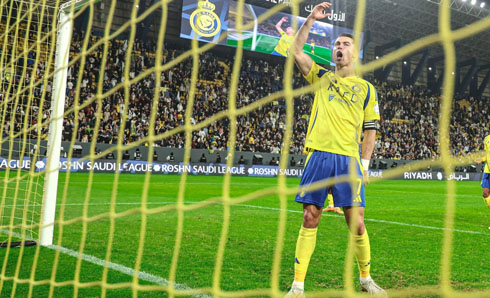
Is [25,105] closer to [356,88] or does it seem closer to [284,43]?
[284,43]

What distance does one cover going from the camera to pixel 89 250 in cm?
360

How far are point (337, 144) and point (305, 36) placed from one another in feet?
2.04

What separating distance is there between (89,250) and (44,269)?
63 cm

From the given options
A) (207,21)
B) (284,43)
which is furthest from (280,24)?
(284,43)

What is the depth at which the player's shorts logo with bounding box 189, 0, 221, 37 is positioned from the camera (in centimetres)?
1775

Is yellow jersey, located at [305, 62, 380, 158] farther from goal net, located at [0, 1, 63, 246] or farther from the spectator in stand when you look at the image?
the spectator in stand

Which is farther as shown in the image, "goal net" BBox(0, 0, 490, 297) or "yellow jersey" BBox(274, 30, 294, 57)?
"yellow jersey" BBox(274, 30, 294, 57)

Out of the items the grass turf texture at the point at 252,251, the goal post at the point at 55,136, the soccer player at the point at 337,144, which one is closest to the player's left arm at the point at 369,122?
the soccer player at the point at 337,144

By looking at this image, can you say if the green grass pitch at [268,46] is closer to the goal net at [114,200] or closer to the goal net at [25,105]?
the goal net at [114,200]

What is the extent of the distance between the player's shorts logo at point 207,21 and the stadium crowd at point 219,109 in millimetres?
2376

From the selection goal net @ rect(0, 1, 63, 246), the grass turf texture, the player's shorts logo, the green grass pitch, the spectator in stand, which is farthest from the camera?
the green grass pitch

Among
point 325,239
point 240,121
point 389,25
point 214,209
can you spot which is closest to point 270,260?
point 325,239

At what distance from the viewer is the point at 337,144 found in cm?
261

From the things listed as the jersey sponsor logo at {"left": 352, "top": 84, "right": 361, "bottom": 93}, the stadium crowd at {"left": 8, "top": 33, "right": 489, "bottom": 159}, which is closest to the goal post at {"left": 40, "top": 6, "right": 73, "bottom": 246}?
the jersey sponsor logo at {"left": 352, "top": 84, "right": 361, "bottom": 93}
